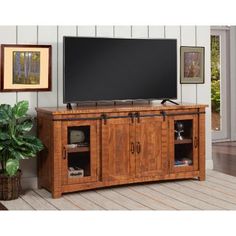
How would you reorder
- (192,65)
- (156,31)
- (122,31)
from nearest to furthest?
1. (122,31)
2. (156,31)
3. (192,65)

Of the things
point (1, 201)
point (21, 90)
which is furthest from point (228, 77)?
point (1, 201)

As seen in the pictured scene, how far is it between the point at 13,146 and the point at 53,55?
3.35ft

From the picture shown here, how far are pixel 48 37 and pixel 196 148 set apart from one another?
182cm

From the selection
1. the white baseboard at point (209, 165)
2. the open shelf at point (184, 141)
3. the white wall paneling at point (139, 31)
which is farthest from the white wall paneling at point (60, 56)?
the white baseboard at point (209, 165)

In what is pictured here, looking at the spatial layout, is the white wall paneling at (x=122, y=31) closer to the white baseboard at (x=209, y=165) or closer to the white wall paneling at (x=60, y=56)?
the white wall paneling at (x=60, y=56)

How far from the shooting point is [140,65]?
5016mm

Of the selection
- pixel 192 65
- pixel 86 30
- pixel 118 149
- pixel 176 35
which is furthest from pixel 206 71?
pixel 118 149

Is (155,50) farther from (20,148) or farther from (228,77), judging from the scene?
(228,77)

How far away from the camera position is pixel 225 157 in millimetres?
6609

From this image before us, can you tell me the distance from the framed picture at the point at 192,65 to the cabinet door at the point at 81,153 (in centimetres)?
142

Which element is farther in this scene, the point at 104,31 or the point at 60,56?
the point at 104,31

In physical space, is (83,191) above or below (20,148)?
below

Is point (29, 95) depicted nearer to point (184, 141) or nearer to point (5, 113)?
point (5, 113)

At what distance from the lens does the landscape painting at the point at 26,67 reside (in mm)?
4762
